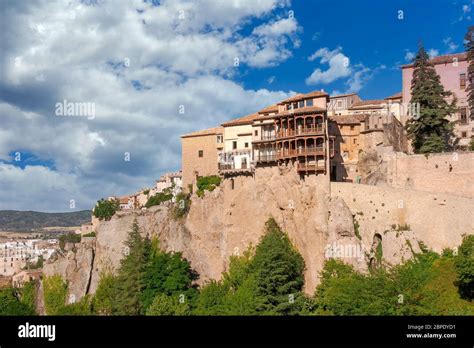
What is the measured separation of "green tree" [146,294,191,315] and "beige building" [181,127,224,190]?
14815mm

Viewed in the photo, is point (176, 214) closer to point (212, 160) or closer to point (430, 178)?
point (212, 160)

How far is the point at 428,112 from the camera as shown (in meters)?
48.6

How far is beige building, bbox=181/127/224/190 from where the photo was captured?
57.4m

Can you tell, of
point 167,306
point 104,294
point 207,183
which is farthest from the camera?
point 104,294

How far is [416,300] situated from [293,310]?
997 cm

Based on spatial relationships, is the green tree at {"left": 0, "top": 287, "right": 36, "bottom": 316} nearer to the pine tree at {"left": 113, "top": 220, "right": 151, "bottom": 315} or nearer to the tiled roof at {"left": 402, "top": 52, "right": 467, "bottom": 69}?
the pine tree at {"left": 113, "top": 220, "right": 151, "bottom": 315}

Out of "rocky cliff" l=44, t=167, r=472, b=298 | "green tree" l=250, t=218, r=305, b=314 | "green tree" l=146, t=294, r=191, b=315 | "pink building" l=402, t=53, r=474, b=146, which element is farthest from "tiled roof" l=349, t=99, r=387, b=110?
A: "green tree" l=146, t=294, r=191, b=315

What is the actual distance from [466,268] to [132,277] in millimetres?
30064

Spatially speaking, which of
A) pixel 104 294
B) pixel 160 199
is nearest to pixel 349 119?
pixel 160 199

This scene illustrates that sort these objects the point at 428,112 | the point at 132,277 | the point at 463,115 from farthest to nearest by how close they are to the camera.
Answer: the point at 463,115 → the point at 132,277 → the point at 428,112

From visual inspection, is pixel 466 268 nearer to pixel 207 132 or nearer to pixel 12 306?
pixel 207 132

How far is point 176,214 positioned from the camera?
5581 cm

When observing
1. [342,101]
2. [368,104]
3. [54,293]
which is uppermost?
[342,101]
